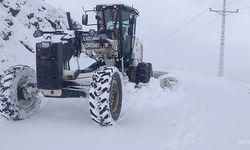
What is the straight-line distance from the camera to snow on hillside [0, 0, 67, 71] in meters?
15.5

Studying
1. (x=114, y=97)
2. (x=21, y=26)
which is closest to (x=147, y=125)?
(x=114, y=97)

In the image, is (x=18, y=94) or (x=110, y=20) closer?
(x=18, y=94)

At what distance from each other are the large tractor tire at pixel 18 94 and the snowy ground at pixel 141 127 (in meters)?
0.21

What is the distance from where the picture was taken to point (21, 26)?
17438 millimetres

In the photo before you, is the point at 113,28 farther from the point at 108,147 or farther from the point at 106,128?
the point at 108,147

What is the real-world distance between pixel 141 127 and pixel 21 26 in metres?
10.4

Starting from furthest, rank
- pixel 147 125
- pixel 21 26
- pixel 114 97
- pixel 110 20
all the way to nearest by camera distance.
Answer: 1. pixel 21 26
2. pixel 110 20
3. pixel 114 97
4. pixel 147 125

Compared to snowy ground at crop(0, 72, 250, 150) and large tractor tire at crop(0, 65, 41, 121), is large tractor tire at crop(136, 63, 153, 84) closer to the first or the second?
snowy ground at crop(0, 72, 250, 150)

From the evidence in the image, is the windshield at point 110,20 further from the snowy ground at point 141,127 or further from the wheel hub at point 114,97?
the wheel hub at point 114,97

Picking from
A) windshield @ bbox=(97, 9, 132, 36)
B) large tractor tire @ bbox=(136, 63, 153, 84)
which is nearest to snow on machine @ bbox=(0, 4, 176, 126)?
windshield @ bbox=(97, 9, 132, 36)

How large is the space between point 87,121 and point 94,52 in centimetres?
226

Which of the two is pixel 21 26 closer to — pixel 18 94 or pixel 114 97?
pixel 18 94

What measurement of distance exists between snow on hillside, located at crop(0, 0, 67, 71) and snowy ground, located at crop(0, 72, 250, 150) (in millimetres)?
5029

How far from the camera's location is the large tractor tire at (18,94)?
8727 millimetres
